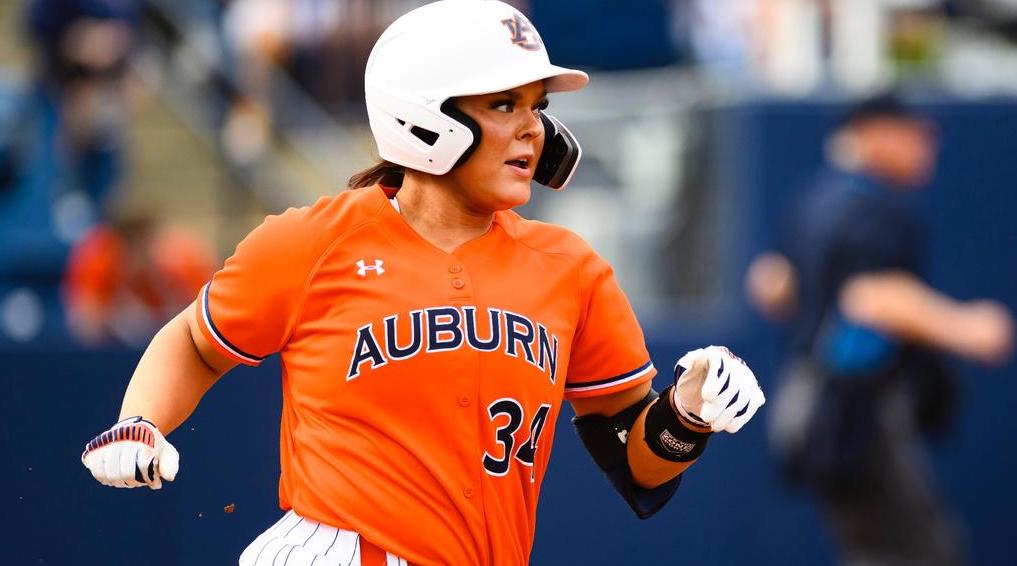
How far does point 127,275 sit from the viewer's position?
8.41 metres

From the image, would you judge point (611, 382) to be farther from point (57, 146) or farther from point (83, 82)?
point (57, 146)

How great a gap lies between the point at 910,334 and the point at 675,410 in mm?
A: 4636

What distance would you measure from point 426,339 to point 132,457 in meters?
0.68

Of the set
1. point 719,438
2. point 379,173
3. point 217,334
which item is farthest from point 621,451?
point 719,438

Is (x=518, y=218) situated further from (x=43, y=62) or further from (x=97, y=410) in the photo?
(x=43, y=62)

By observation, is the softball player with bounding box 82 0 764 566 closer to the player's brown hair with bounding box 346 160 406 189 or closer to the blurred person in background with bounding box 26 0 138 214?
the player's brown hair with bounding box 346 160 406 189

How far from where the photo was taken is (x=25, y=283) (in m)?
9.33

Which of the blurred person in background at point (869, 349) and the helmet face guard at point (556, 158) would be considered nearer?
the helmet face guard at point (556, 158)

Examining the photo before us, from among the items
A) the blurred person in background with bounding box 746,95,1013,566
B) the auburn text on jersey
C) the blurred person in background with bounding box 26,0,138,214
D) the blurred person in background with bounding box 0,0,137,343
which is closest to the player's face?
the auburn text on jersey

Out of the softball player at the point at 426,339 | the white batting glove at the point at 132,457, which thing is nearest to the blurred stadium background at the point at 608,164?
the softball player at the point at 426,339

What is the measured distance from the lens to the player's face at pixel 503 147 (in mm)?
3807

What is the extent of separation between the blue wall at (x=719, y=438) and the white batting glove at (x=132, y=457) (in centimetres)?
177

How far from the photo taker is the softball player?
371 centimetres

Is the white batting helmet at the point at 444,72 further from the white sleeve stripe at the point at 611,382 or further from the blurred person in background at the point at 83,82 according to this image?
the blurred person in background at the point at 83,82
